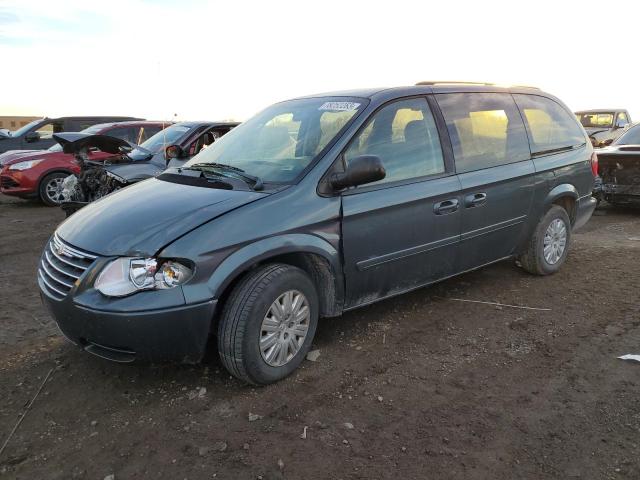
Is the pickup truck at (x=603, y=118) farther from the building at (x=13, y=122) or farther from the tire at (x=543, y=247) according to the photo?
the building at (x=13, y=122)

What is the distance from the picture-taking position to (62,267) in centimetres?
319

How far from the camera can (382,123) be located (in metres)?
3.81

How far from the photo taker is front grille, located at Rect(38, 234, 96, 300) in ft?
10.0

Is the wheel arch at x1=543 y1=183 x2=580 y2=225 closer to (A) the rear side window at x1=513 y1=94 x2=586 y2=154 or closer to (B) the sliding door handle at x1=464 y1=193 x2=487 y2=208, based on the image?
(A) the rear side window at x1=513 y1=94 x2=586 y2=154

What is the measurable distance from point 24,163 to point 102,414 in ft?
28.9

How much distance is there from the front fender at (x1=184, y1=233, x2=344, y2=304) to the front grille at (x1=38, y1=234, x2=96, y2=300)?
26.7 inches

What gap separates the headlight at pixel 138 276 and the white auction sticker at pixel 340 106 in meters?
1.70

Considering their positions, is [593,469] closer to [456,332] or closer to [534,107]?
[456,332]

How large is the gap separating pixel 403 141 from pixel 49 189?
28.7 feet

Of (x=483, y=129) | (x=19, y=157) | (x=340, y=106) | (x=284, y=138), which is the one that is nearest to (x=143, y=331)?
(x=284, y=138)

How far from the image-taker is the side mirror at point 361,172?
10.9ft

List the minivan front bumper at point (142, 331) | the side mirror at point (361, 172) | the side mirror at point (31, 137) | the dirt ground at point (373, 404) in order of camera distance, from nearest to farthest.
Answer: the dirt ground at point (373, 404) → the minivan front bumper at point (142, 331) → the side mirror at point (361, 172) → the side mirror at point (31, 137)

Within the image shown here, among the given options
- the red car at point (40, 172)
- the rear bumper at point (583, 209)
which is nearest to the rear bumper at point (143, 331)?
the rear bumper at point (583, 209)

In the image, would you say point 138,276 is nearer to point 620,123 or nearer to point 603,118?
point 620,123
